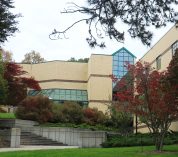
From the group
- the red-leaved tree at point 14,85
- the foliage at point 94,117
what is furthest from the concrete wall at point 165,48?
the red-leaved tree at point 14,85

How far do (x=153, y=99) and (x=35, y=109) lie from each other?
1758cm

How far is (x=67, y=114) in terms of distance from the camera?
138 ft

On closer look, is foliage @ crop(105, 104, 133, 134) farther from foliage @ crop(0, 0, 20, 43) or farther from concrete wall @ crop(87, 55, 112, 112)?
foliage @ crop(0, 0, 20, 43)

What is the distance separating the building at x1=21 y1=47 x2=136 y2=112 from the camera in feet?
192

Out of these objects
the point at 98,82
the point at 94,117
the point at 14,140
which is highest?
the point at 98,82

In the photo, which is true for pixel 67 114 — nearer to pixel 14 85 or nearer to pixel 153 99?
pixel 14 85

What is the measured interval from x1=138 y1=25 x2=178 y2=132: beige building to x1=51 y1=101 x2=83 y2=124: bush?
7618 mm

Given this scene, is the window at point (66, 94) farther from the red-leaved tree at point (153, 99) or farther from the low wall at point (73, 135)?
the red-leaved tree at point (153, 99)

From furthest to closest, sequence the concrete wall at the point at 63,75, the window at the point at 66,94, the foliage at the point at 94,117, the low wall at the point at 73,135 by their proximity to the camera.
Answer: the concrete wall at the point at 63,75 < the window at the point at 66,94 < the foliage at the point at 94,117 < the low wall at the point at 73,135

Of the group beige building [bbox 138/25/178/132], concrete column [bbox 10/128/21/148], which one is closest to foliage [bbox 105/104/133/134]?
A: beige building [bbox 138/25/178/132]

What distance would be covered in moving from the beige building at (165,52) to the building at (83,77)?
11.7 m

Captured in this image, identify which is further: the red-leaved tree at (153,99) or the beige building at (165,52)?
the beige building at (165,52)

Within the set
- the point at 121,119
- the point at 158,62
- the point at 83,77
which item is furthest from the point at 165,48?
the point at 83,77

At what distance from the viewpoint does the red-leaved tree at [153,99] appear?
24391 mm
